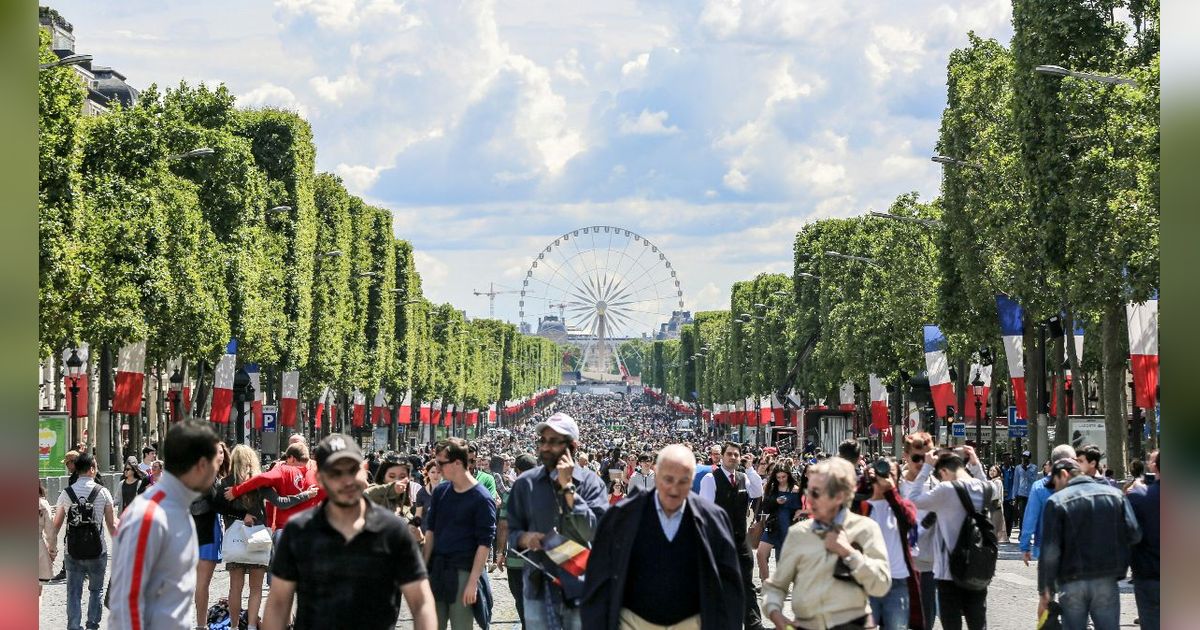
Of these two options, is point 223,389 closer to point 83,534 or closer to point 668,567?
point 83,534

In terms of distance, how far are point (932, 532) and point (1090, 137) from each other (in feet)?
86.7

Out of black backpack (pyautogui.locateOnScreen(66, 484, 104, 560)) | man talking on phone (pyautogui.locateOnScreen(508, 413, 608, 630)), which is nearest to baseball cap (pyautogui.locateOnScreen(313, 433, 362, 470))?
man talking on phone (pyautogui.locateOnScreen(508, 413, 608, 630))

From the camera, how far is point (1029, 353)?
54500 mm

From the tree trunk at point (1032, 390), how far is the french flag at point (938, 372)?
2371 mm

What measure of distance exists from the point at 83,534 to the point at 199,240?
117 ft

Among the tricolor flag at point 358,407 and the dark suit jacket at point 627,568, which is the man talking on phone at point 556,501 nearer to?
the dark suit jacket at point 627,568

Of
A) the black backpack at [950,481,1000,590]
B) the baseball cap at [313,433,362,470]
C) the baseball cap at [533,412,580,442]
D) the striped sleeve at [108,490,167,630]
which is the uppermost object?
the baseball cap at [533,412,580,442]

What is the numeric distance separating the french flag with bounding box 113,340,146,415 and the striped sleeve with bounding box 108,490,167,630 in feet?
135

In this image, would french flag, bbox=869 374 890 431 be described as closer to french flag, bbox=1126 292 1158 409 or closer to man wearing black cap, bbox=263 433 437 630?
french flag, bbox=1126 292 1158 409

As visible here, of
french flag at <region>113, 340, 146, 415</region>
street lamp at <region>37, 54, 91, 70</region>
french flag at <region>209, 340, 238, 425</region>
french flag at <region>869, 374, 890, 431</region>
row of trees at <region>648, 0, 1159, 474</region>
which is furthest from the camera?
french flag at <region>869, 374, 890, 431</region>

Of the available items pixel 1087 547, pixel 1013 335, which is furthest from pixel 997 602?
pixel 1013 335

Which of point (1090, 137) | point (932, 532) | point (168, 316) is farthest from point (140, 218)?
point (932, 532)

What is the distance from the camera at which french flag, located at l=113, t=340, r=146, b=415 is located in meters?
48.8

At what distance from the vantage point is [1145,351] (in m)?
35.0
